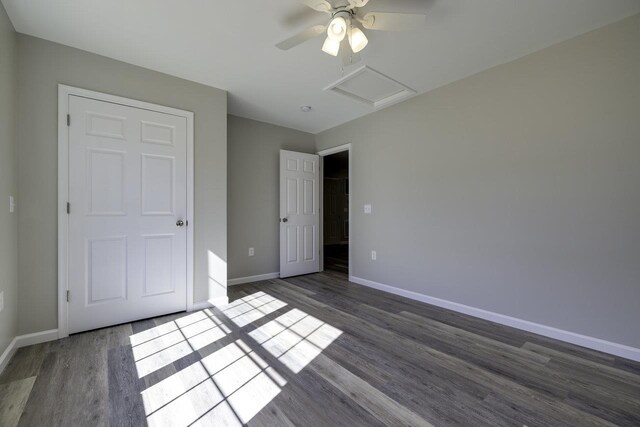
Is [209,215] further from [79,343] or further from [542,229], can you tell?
[542,229]

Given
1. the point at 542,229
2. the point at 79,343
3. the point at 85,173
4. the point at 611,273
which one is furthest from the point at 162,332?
the point at 611,273

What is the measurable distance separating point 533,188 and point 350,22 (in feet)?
6.92

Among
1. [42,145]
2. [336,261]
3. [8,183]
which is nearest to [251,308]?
[8,183]

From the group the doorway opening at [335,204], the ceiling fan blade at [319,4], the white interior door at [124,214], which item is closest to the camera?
the ceiling fan blade at [319,4]

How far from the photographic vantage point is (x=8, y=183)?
196 cm

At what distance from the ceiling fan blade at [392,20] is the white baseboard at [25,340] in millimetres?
3361

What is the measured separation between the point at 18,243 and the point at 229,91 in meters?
2.37

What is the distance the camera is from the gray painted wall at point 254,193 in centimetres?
396

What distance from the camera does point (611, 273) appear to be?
2.07 metres

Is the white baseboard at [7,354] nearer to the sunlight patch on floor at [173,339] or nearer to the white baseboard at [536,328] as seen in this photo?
the sunlight patch on floor at [173,339]

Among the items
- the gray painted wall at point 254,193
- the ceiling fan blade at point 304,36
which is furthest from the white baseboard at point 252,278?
the ceiling fan blade at point 304,36

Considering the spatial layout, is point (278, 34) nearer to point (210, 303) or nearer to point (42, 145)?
point (42, 145)

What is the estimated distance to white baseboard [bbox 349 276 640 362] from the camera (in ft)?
6.64

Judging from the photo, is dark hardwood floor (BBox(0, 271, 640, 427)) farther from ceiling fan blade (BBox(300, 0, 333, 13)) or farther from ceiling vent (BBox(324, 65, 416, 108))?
ceiling vent (BBox(324, 65, 416, 108))
